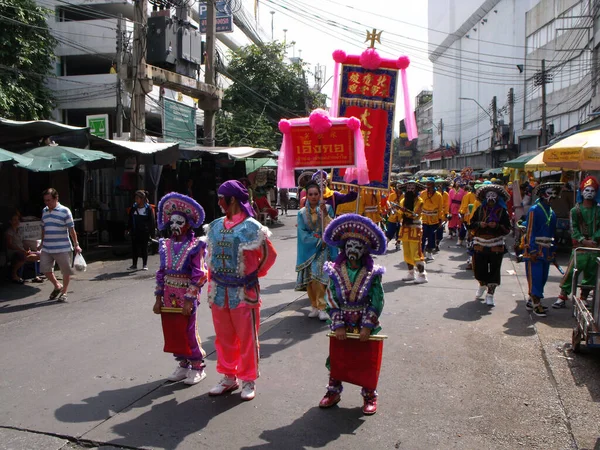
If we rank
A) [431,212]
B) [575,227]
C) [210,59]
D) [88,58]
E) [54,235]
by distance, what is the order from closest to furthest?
[575,227], [54,235], [431,212], [210,59], [88,58]

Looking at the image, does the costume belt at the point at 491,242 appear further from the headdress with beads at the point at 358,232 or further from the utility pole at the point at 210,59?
the utility pole at the point at 210,59

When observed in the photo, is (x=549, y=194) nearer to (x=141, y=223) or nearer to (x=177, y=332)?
(x=177, y=332)

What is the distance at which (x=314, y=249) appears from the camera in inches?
272

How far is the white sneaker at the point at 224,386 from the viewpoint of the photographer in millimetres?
4523

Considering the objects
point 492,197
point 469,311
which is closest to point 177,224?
point 469,311

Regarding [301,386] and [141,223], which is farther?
[141,223]

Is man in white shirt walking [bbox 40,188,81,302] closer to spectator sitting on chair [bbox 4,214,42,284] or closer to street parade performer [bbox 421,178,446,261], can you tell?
spectator sitting on chair [bbox 4,214,42,284]

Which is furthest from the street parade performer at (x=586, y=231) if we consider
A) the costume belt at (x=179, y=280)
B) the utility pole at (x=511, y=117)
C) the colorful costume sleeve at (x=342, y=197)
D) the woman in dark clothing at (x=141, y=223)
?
the utility pole at (x=511, y=117)

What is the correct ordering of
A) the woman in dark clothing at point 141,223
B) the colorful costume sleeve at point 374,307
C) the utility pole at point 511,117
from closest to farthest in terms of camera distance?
the colorful costume sleeve at point 374,307
the woman in dark clothing at point 141,223
the utility pole at point 511,117

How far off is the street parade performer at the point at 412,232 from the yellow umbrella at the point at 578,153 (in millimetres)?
2367

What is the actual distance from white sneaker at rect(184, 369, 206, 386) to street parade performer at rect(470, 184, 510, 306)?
464 centimetres

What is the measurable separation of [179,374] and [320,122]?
3.59 meters

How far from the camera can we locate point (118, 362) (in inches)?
212

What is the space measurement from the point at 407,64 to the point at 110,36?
21454 mm
